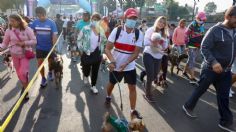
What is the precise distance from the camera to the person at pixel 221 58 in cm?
463

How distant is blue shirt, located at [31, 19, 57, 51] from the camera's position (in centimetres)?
700

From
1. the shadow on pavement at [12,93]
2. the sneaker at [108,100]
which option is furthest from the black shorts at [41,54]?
the sneaker at [108,100]

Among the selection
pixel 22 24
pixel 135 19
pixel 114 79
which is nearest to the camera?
pixel 135 19

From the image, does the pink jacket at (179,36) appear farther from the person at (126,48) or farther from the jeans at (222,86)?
the person at (126,48)

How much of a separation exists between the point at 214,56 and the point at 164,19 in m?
1.86

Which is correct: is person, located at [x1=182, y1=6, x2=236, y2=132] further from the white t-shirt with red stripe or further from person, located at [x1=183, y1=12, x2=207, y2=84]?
person, located at [x1=183, y1=12, x2=207, y2=84]

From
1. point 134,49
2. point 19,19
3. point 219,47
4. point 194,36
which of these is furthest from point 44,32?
point 219,47

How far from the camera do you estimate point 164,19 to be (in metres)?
6.36

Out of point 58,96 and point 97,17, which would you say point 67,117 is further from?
point 97,17

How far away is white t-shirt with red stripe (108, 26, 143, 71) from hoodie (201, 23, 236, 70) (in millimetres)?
1112

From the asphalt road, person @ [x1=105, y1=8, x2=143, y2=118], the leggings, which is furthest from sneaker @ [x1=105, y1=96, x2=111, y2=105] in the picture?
the leggings

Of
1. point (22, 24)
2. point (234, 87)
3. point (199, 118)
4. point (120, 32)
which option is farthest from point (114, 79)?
point (234, 87)

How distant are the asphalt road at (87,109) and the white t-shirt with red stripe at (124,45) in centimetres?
109

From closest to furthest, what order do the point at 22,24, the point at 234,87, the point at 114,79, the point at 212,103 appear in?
1. the point at 114,79
2. the point at 22,24
3. the point at 212,103
4. the point at 234,87
